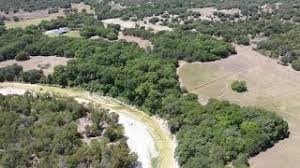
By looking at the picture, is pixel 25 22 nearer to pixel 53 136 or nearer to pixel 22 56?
pixel 22 56

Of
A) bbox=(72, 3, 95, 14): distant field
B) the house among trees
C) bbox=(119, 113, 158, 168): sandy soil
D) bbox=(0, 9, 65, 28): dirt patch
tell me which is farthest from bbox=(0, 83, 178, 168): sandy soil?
bbox=(72, 3, 95, 14): distant field

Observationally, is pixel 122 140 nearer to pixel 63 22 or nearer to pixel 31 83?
pixel 31 83

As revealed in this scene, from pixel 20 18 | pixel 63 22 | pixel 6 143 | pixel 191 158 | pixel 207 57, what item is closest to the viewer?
pixel 191 158

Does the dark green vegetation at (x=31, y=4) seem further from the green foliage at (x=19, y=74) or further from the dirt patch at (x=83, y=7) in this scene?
the green foliage at (x=19, y=74)

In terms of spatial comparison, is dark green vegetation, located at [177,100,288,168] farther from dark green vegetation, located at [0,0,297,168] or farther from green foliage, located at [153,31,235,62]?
green foliage, located at [153,31,235,62]

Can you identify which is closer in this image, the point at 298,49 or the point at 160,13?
the point at 298,49

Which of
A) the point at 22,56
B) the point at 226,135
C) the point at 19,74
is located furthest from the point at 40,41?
the point at 226,135

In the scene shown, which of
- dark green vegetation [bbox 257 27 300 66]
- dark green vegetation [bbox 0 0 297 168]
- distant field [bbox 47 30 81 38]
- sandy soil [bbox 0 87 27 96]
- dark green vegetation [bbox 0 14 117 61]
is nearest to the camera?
dark green vegetation [bbox 0 0 297 168]

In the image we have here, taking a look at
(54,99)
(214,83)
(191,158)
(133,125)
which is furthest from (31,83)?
(191,158)
